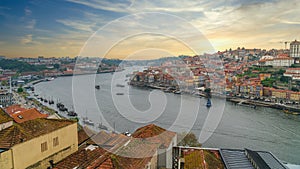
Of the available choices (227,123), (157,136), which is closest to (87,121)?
(227,123)

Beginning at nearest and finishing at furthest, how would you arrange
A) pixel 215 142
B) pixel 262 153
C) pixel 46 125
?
pixel 46 125, pixel 262 153, pixel 215 142

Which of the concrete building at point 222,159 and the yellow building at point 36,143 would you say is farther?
the concrete building at point 222,159

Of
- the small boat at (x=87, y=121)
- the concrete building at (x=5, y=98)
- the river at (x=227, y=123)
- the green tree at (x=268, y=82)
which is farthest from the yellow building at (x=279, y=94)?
the concrete building at (x=5, y=98)

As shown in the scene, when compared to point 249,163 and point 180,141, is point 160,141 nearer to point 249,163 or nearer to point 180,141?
point 249,163

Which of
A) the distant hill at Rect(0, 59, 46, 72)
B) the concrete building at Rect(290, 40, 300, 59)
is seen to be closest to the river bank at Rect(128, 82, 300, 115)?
the concrete building at Rect(290, 40, 300, 59)

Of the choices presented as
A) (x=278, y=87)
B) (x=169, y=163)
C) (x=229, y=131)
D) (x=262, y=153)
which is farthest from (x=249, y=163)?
(x=278, y=87)

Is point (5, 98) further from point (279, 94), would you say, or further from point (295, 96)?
point (295, 96)

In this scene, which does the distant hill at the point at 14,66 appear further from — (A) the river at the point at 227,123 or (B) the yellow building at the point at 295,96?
(B) the yellow building at the point at 295,96
